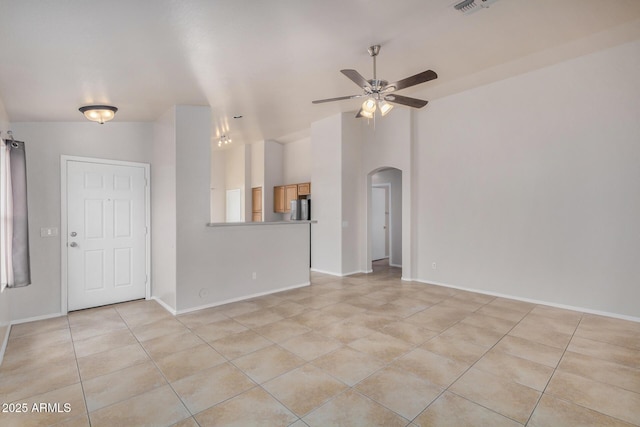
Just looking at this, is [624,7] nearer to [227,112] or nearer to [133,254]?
[227,112]

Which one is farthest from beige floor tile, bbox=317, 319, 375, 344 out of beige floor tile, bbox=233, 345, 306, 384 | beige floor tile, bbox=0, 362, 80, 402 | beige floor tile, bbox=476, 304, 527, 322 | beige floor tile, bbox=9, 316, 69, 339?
beige floor tile, bbox=9, 316, 69, 339

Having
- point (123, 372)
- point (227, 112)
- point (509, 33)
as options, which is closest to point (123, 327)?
point (123, 372)

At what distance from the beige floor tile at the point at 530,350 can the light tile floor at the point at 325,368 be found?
0.06ft

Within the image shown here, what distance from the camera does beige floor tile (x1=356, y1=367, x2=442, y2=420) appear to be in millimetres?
2090

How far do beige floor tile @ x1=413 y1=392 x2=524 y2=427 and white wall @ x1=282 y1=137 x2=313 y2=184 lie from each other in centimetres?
631

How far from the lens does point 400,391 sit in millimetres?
2271

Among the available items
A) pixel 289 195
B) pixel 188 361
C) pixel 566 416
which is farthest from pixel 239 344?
pixel 289 195

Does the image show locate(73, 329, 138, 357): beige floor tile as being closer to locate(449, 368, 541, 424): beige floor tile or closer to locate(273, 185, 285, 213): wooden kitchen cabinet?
locate(449, 368, 541, 424): beige floor tile

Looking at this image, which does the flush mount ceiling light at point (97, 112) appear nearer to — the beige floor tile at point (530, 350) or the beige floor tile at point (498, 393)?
the beige floor tile at point (498, 393)

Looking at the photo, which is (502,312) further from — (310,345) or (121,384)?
(121,384)

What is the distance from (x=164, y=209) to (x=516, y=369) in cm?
446

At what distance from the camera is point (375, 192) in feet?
27.0

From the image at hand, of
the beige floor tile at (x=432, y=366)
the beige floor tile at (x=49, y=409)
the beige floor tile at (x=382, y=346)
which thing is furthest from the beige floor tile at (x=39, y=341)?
the beige floor tile at (x=432, y=366)

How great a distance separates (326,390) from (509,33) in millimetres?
3665
